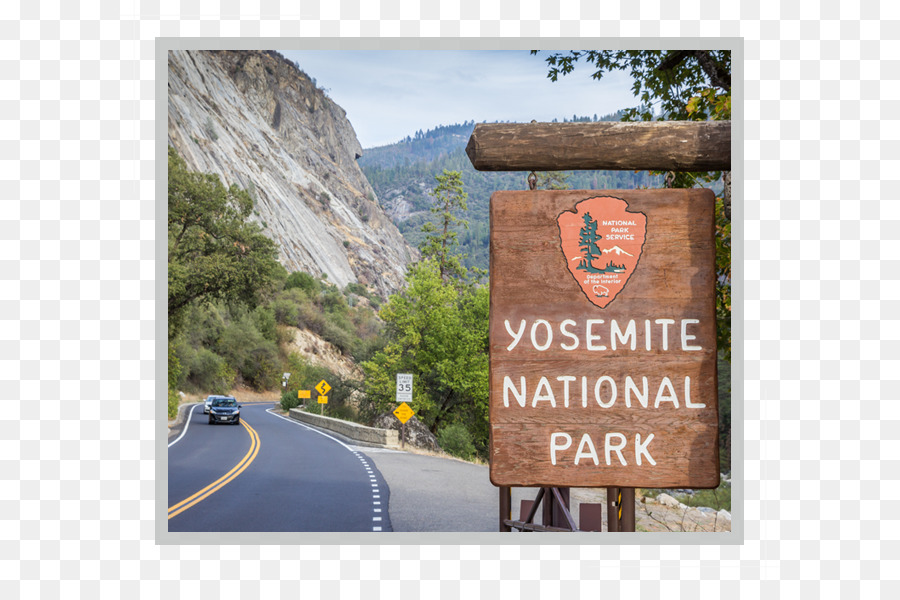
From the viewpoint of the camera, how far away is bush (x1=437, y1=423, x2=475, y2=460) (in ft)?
96.9

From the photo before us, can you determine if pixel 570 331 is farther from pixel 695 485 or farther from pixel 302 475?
pixel 302 475

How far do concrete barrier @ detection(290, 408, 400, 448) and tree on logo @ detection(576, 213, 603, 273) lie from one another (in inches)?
878

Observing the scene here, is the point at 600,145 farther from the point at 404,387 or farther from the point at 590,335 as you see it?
the point at 404,387

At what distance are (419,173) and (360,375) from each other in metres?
142

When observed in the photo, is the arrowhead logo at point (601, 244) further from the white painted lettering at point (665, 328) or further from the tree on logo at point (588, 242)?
the white painted lettering at point (665, 328)

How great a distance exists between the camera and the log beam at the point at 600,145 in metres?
5.13

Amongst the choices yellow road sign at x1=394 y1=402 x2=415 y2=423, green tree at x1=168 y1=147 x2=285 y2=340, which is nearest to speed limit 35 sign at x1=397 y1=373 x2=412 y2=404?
yellow road sign at x1=394 y1=402 x2=415 y2=423

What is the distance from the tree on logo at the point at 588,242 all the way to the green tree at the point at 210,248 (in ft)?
75.7

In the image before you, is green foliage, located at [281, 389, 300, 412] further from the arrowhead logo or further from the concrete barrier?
the arrowhead logo

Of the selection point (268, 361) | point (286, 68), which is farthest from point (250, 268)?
point (286, 68)

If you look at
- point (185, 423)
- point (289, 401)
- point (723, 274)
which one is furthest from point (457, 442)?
point (723, 274)

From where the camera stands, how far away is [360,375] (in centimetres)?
3978

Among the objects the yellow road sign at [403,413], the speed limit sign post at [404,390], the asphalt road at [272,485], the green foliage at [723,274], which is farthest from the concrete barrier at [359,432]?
the green foliage at [723,274]

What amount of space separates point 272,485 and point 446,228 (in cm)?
2757
